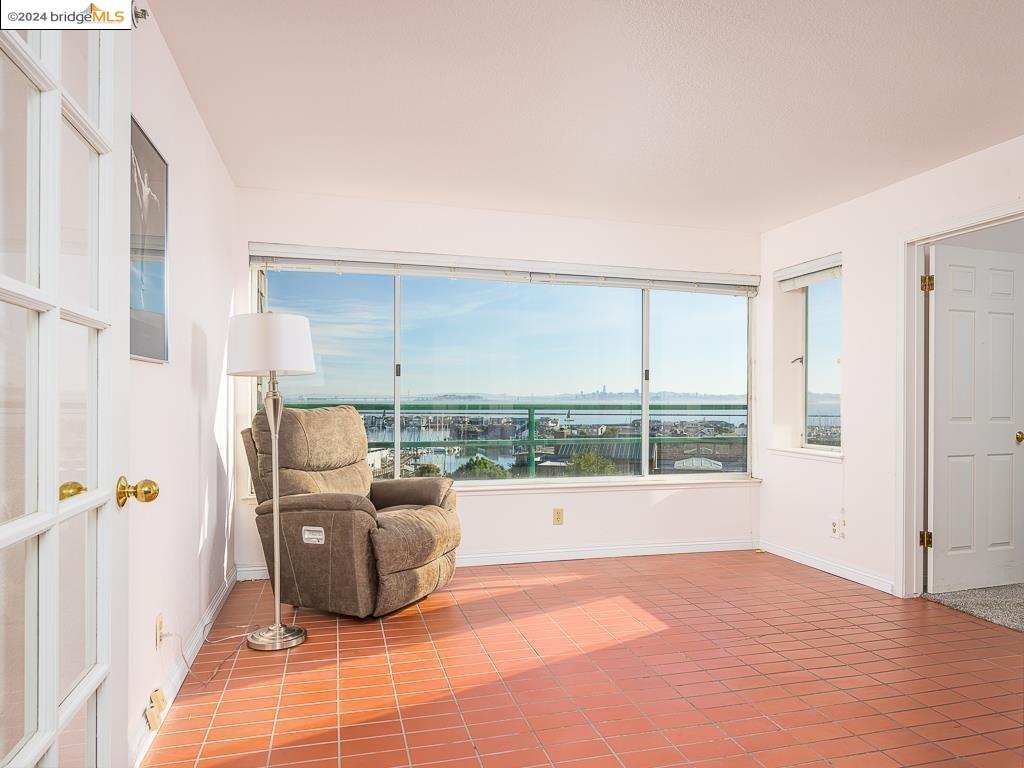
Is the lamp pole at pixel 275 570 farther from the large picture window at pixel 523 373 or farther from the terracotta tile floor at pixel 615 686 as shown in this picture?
the large picture window at pixel 523 373

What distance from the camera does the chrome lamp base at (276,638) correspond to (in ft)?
9.90

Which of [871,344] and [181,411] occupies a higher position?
[871,344]

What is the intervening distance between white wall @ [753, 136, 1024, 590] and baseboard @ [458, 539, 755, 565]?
0.41m

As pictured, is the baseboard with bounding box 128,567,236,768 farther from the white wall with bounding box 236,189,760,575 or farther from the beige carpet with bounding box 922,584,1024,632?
the beige carpet with bounding box 922,584,1024,632

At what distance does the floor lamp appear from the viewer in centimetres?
309

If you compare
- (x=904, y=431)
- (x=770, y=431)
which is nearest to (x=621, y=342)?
(x=770, y=431)

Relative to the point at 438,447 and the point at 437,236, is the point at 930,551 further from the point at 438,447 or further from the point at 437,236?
the point at 437,236

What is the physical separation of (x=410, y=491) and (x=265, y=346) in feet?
4.35

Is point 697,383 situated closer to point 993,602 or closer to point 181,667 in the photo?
point 993,602

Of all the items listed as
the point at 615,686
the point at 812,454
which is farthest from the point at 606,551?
the point at 615,686

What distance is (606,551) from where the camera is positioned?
190 inches

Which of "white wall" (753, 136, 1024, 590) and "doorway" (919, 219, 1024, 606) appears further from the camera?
"doorway" (919, 219, 1024, 606)

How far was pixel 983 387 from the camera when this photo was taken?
402 centimetres

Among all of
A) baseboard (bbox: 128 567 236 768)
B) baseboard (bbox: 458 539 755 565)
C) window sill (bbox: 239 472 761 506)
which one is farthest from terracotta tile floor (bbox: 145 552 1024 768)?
window sill (bbox: 239 472 761 506)
